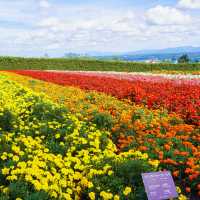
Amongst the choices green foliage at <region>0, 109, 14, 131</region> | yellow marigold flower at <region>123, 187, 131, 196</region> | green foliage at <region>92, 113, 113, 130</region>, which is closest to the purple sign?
yellow marigold flower at <region>123, 187, 131, 196</region>

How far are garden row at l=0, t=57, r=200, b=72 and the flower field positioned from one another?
30.0 meters

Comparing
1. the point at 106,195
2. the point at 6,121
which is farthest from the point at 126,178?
the point at 6,121

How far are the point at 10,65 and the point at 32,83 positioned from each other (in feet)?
80.0

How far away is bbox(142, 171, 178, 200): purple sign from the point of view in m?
4.63

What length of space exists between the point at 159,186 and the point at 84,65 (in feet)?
124

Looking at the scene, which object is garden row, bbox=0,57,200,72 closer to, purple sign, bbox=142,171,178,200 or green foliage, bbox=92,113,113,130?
green foliage, bbox=92,113,113,130

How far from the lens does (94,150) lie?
6.14 metres

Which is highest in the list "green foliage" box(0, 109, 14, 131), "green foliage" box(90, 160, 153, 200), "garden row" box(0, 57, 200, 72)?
"green foliage" box(0, 109, 14, 131)

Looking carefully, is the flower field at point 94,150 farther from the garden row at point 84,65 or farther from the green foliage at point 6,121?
the garden row at point 84,65

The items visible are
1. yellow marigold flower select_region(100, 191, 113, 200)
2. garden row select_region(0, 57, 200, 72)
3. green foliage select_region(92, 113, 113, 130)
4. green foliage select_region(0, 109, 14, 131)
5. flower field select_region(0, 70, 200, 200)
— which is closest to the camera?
yellow marigold flower select_region(100, 191, 113, 200)

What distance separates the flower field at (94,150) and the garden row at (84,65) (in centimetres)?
2998

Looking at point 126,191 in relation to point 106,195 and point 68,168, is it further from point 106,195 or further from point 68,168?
point 68,168

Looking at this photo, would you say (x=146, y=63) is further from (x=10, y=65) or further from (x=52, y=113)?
(x=52, y=113)

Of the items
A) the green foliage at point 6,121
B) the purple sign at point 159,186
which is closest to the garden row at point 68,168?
the purple sign at point 159,186
